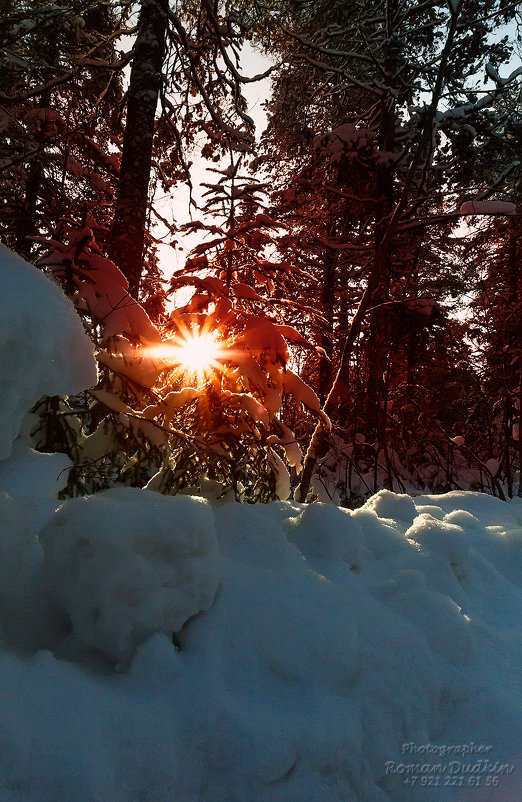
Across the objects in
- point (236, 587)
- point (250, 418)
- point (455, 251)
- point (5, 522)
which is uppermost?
point (455, 251)

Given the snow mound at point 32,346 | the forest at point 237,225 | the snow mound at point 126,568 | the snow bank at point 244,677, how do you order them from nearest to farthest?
the snow bank at point 244,677 < the snow mound at point 32,346 < the snow mound at point 126,568 < the forest at point 237,225

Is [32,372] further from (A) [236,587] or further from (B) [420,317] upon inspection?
(B) [420,317]

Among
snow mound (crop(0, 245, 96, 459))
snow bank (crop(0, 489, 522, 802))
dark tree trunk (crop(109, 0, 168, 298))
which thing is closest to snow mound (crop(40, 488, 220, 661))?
snow bank (crop(0, 489, 522, 802))

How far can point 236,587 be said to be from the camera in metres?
2.04

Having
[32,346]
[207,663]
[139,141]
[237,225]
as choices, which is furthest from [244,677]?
[139,141]

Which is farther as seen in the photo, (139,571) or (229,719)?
(139,571)

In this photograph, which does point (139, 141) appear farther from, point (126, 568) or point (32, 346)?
point (126, 568)

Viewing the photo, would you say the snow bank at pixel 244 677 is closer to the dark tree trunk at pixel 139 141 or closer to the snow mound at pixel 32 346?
the snow mound at pixel 32 346

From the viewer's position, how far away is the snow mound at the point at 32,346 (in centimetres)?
160

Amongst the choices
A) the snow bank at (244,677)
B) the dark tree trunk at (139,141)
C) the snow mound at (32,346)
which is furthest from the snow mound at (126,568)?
the dark tree trunk at (139,141)

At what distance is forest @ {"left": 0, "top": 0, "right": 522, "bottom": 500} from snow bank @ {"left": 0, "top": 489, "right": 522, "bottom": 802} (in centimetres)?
92

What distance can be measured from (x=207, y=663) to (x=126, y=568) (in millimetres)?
440

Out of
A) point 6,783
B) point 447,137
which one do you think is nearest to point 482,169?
point 447,137

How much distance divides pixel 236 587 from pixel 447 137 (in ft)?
37.0
